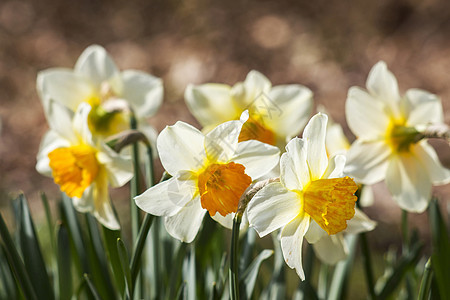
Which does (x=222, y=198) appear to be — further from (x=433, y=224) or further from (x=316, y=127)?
(x=433, y=224)

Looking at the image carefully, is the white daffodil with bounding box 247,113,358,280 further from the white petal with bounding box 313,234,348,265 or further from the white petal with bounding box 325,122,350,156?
the white petal with bounding box 325,122,350,156

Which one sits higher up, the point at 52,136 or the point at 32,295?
the point at 52,136

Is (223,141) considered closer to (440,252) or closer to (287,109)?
(287,109)

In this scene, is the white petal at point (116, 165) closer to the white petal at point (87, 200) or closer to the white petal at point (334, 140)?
the white petal at point (87, 200)

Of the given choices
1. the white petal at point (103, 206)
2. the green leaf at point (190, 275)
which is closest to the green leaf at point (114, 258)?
the white petal at point (103, 206)

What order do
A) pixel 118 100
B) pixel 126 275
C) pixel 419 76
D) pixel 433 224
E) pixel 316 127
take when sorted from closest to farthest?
pixel 316 127 → pixel 126 275 → pixel 433 224 → pixel 118 100 → pixel 419 76

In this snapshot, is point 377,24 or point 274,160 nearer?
point 274,160

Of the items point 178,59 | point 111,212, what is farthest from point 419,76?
point 111,212

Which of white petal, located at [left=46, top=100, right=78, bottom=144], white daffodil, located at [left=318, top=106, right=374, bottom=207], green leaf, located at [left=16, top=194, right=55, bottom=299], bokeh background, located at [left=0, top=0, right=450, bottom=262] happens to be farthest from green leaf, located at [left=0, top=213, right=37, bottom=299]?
bokeh background, located at [left=0, top=0, right=450, bottom=262]
